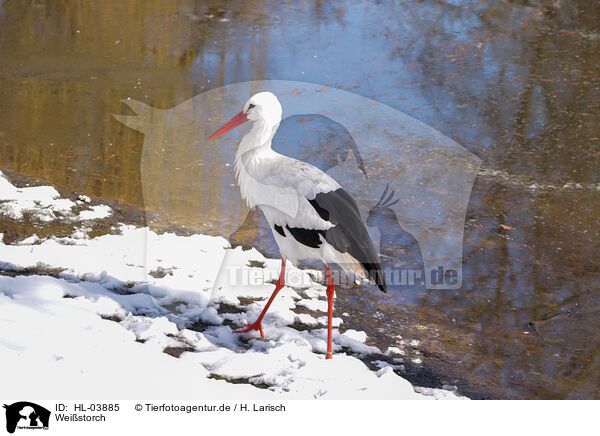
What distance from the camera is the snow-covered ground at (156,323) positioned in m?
3.63

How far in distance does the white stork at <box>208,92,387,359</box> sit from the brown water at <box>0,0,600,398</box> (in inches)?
25.1

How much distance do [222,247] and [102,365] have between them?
5.89ft

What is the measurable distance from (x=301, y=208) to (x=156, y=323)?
3.61ft

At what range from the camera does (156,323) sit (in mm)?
4207

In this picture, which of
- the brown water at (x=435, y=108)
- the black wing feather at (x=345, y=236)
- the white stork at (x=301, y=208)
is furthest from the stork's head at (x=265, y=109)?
the brown water at (x=435, y=108)

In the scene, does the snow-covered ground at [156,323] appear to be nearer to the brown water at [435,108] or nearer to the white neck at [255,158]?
the brown water at [435,108]

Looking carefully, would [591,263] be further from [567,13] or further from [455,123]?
[567,13]

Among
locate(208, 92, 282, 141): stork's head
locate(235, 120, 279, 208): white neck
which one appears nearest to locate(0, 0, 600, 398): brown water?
locate(235, 120, 279, 208): white neck

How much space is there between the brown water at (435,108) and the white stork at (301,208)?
0.64 metres

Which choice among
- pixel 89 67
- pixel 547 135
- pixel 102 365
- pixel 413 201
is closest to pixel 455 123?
pixel 547 135

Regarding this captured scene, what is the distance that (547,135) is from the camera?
7.34 m

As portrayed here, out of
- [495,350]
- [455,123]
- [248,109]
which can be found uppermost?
[248,109]

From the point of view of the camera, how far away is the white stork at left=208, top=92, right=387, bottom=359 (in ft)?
13.5

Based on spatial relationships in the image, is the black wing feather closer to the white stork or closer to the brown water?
the white stork
